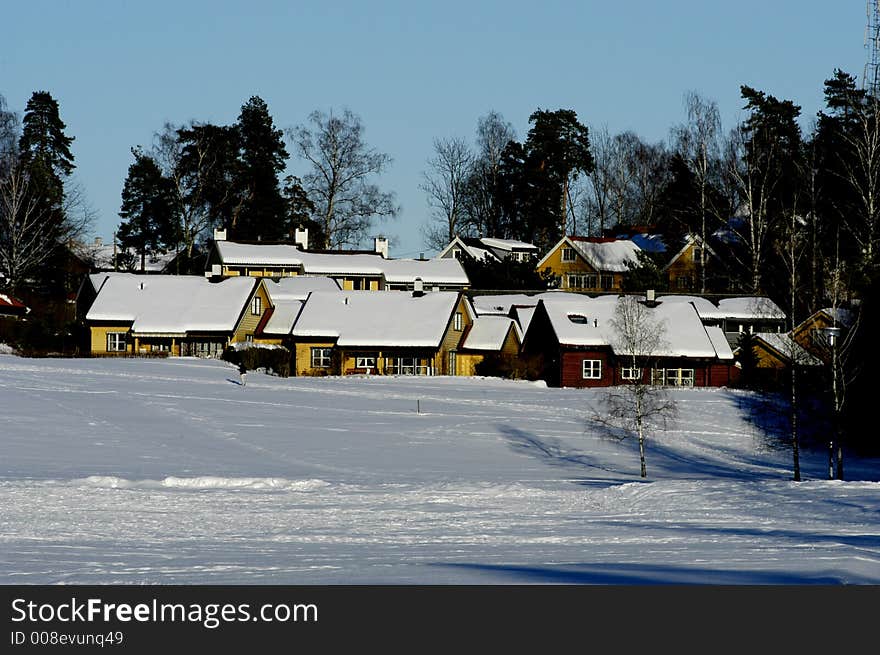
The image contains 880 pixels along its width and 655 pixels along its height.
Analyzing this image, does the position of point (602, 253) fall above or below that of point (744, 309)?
above

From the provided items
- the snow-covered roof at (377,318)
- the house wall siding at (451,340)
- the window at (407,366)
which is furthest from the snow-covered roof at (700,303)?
the window at (407,366)

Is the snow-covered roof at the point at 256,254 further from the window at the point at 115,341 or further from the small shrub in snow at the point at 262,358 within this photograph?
the small shrub in snow at the point at 262,358

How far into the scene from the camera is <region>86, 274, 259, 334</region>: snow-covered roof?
217 feet

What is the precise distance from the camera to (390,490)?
2695cm

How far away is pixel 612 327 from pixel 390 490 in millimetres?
35423

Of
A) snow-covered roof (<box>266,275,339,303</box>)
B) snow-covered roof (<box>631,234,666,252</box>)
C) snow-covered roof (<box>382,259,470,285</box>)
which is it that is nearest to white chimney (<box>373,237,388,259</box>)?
snow-covered roof (<box>382,259,470,285</box>)

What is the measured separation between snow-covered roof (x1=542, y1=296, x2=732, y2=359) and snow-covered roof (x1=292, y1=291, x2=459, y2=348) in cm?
637

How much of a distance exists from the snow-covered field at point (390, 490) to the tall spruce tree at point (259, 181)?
125ft

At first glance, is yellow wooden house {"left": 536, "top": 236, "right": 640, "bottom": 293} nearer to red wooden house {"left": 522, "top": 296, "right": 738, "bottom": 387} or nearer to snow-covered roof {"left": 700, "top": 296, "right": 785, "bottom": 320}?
snow-covered roof {"left": 700, "top": 296, "right": 785, "bottom": 320}

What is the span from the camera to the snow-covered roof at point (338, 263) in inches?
3246

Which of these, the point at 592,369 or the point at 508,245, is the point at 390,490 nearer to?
the point at 592,369

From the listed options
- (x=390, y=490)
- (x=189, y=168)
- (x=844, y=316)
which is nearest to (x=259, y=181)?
(x=189, y=168)

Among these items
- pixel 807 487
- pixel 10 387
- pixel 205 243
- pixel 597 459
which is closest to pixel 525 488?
pixel 807 487

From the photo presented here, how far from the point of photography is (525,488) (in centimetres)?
2680
